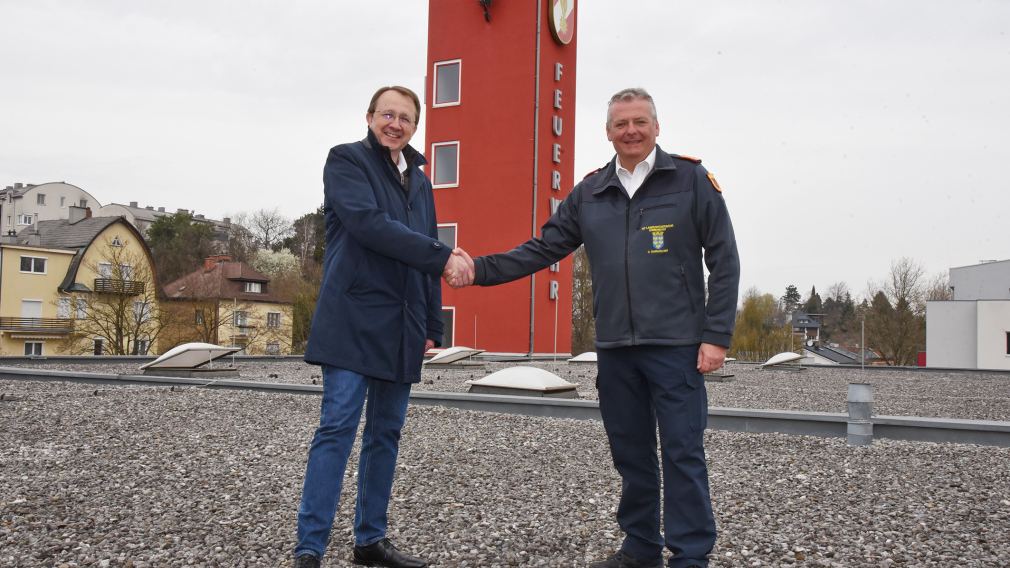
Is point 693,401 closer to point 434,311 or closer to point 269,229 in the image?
A: point 434,311

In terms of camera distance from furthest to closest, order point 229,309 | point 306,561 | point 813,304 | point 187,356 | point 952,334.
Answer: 1. point 813,304
2. point 952,334
3. point 229,309
4. point 187,356
5. point 306,561

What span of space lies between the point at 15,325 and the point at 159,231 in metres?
21.4

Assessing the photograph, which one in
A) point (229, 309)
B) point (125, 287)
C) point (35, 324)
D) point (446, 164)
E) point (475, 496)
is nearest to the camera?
point (475, 496)

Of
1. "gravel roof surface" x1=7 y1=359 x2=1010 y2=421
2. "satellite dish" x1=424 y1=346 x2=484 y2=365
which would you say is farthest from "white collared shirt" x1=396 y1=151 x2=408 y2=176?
"satellite dish" x1=424 y1=346 x2=484 y2=365

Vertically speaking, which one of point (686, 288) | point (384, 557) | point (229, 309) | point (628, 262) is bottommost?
point (384, 557)

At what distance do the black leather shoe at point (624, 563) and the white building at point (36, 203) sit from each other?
8144cm

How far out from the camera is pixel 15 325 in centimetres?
4028

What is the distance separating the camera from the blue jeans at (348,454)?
117 inches

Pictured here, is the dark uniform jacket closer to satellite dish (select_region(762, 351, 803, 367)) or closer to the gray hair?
the gray hair

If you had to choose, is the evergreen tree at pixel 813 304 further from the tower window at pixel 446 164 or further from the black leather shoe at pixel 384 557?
the black leather shoe at pixel 384 557

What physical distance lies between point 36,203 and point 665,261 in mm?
83734

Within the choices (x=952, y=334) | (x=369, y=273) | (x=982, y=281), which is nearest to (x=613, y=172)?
(x=369, y=273)

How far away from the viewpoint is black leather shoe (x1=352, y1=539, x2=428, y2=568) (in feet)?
10.3

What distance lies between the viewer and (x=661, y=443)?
314 cm
